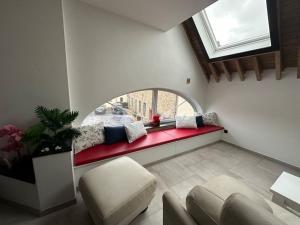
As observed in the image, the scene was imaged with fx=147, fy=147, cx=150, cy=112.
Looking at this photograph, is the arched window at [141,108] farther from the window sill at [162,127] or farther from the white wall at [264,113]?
the white wall at [264,113]

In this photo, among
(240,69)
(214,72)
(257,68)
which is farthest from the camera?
(214,72)

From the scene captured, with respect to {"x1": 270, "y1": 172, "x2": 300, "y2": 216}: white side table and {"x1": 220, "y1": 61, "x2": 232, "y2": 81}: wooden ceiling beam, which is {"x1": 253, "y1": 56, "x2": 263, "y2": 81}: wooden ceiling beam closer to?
{"x1": 220, "y1": 61, "x2": 232, "y2": 81}: wooden ceiling beam

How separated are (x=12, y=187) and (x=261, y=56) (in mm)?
4154

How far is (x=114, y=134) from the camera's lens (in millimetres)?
2502

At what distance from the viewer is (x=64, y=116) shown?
173 centimetres

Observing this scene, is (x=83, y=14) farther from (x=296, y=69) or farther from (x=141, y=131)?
(x=296, y=69)

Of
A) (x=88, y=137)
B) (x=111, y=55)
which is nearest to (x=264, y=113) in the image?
(x=111, y=55)

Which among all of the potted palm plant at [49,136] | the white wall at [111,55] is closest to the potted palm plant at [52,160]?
the potted palm plant at [49,136]

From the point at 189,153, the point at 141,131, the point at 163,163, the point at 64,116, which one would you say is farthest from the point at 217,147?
the point at 64,116

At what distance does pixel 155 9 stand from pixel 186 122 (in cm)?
226

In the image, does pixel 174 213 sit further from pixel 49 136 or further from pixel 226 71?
pixel 226 71

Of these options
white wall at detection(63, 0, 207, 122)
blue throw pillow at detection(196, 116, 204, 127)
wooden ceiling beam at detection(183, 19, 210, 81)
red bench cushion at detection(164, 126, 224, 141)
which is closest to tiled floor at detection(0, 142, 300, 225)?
red bench cushion at detection(164, 126, 224, 141)

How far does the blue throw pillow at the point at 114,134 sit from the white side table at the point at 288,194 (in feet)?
6.97

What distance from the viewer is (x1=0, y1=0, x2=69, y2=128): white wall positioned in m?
1.60
